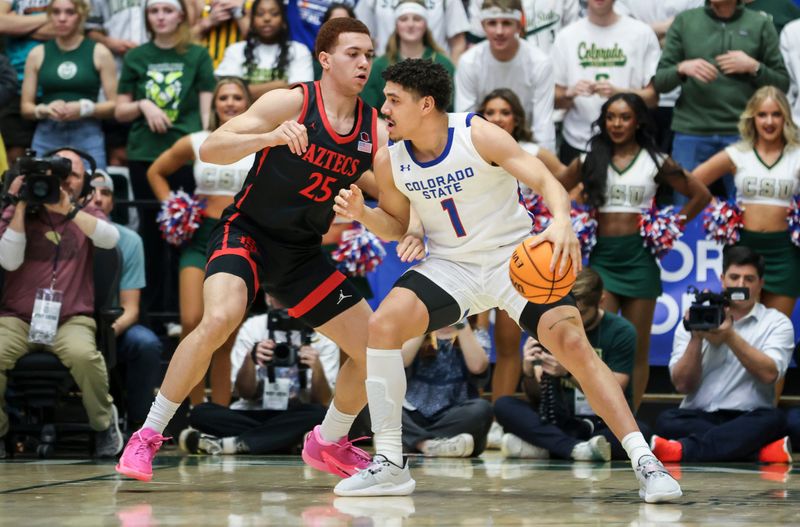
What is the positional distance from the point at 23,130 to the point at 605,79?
4573 millimetres

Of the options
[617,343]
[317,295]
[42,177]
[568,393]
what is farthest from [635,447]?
[42,177]

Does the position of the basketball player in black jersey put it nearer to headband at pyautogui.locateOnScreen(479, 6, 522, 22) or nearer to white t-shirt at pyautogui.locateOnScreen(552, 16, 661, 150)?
headband at pyautogui.locateOnScreen(479, 6, 522, 22)

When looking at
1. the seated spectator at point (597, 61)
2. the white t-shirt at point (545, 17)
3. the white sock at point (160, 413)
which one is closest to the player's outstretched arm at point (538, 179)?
the white sock at point (160, 413)

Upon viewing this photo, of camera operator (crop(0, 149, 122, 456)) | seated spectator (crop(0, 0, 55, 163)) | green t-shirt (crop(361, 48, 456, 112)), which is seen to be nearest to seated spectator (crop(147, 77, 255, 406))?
camera operator (crop(0, 149, 122, 456))

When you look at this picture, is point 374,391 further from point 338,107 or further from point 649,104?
point 649,104

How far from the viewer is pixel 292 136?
5.12 meters

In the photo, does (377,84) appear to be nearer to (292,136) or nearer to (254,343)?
(254,343)

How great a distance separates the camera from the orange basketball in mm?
4805

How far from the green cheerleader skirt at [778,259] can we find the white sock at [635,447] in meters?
3.58

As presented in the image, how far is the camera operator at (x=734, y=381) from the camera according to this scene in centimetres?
732

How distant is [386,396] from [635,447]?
1049 mm

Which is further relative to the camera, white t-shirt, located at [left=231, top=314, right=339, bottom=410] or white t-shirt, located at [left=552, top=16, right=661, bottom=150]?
white t-shirt, located at [left=552, top=16, right=661, bottom=150]

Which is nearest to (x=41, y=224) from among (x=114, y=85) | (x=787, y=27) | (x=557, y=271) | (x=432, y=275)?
(x=114, y=85)

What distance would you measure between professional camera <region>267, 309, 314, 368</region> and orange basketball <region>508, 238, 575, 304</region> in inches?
115
